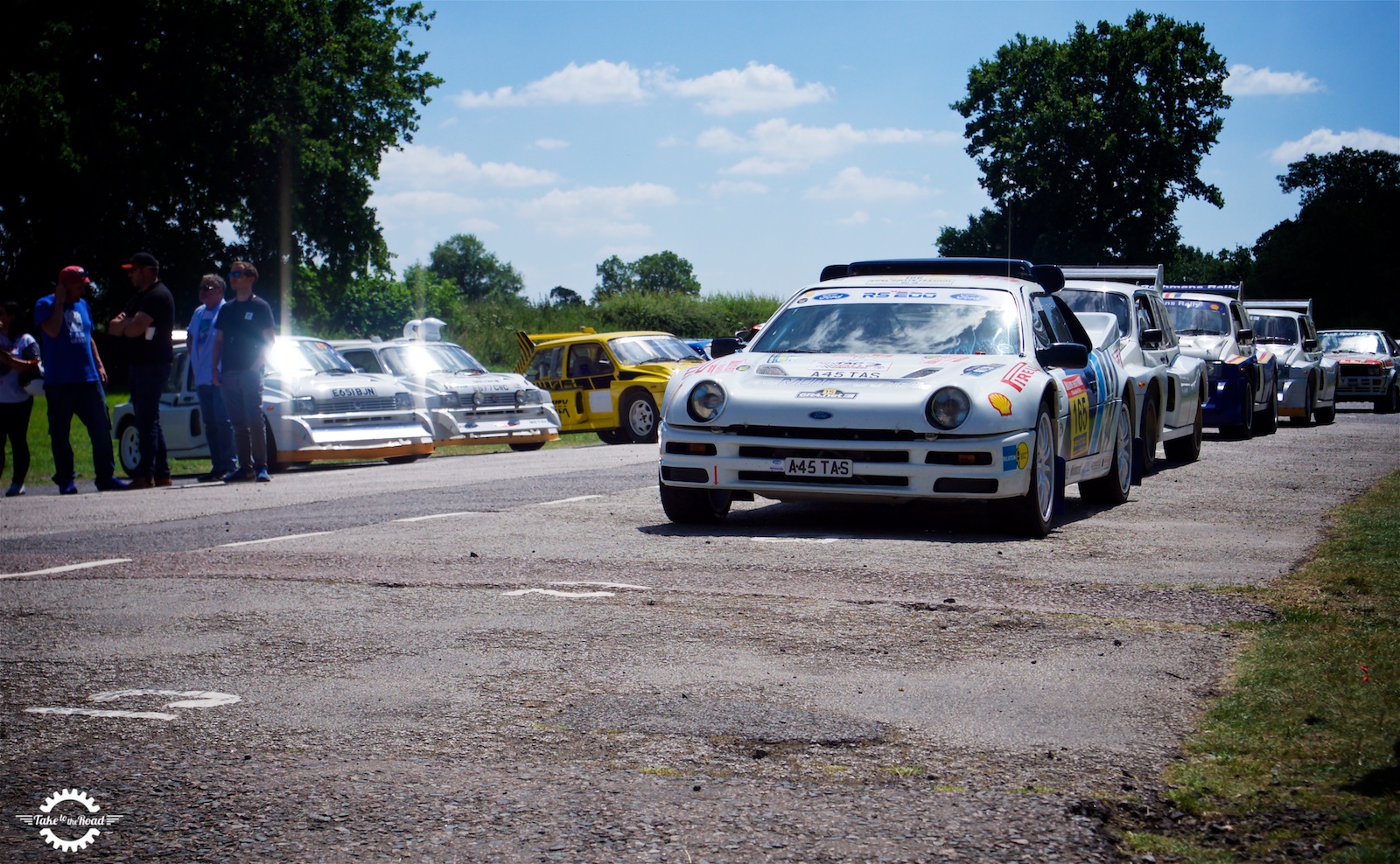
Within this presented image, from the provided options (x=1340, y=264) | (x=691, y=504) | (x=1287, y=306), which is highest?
(x=1340, y=264)

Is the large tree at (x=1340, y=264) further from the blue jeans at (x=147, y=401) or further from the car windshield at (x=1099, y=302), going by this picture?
the blue jeans at (x=147, y=401)

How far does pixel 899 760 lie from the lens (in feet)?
12.2

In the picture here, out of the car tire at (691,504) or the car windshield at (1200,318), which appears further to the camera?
the car windshield at (1200,318)

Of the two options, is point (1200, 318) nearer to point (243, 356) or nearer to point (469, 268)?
point (243, 356)

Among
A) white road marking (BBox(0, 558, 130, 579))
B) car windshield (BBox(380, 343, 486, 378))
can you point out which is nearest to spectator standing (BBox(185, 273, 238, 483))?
car windshield (BBox(380, 343, 486, 378))

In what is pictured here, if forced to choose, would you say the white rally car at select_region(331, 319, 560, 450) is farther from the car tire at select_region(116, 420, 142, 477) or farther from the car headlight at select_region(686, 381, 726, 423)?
the car headlight at select_region(686, 381, 726, 423)

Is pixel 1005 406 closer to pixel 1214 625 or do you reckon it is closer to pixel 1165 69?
pixel 1214 625

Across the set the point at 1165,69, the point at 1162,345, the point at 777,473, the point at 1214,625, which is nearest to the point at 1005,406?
the point at 777,473

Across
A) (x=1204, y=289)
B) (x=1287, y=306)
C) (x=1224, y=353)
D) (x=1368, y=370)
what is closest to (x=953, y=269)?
(x=1224, y=353)

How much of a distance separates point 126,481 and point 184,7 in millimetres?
29221

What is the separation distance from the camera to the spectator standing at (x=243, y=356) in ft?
46.5

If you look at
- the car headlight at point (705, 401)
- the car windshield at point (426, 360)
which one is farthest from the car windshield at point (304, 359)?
the car headlight at point (705, 401)

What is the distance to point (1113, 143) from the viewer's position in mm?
65938

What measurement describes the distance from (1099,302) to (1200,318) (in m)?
6.20
